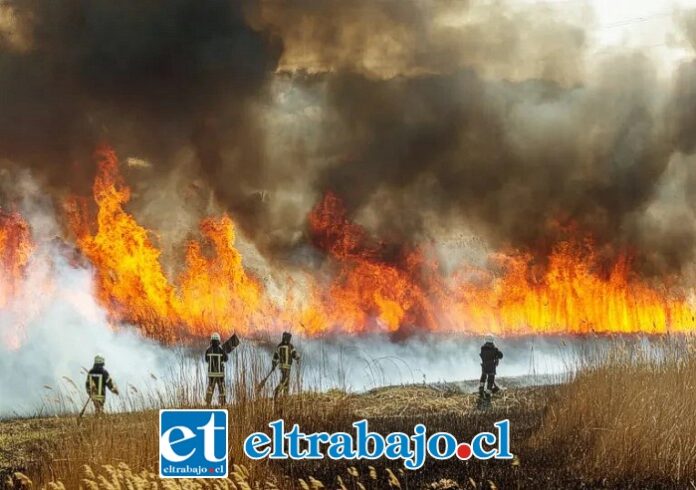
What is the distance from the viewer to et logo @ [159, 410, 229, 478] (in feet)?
28.1

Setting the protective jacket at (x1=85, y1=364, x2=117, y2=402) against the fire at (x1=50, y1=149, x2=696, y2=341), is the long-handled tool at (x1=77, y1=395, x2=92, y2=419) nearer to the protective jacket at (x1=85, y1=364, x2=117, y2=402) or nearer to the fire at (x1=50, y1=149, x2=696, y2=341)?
the protective jacket at (x1=85, y1=364, x2=117, y2=402)

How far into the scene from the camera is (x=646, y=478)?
28.3 ft

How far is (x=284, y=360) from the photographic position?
10219mm

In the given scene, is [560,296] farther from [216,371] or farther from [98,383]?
[98,383]

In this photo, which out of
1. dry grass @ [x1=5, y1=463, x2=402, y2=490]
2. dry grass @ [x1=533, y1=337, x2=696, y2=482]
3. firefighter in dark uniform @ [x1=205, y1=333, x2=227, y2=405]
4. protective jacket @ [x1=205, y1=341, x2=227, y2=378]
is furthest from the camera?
protective jacket @ [x1=205, y1=341, x2=227, y2=378]

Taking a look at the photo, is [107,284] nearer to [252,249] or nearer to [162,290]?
[162,290]

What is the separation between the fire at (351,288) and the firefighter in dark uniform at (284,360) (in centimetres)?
146

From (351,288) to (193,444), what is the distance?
21.8 feet

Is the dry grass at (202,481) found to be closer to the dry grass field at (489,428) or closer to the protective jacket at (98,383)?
the dry grass field at (489,428)

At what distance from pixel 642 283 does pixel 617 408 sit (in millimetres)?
5418

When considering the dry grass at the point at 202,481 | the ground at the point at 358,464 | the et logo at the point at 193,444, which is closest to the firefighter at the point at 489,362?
the ground at the point at 358,464

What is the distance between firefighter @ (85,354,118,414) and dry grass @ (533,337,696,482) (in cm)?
546

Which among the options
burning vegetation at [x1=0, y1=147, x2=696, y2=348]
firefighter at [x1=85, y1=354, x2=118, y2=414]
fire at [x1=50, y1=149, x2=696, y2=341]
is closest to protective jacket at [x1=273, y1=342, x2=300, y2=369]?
burning vegetation at [x1=0, y1=147, x2=696, y2=348]

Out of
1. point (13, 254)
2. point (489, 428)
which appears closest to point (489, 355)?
point (489, 428)
